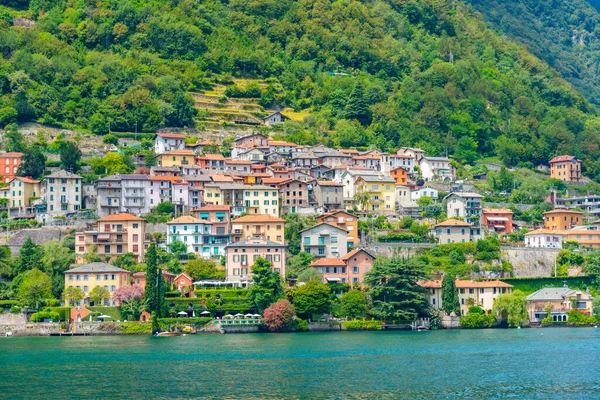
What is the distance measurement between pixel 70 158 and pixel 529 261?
1866 inches

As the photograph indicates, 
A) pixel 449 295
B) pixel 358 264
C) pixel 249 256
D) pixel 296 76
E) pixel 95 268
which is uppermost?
pixel 296 76

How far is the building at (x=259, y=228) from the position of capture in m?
102

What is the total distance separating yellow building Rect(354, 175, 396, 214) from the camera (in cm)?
11669

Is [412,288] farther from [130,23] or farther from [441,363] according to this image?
[130,23]

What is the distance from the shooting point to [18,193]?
11006 cm

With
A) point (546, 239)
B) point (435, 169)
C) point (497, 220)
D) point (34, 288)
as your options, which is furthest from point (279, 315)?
point (435, 169)

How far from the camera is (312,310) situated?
89125mm

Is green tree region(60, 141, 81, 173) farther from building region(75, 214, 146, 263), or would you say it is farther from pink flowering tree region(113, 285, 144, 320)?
pink flowering tree region(113, 285, 144, 320)

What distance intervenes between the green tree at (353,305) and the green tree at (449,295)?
22.4 ft

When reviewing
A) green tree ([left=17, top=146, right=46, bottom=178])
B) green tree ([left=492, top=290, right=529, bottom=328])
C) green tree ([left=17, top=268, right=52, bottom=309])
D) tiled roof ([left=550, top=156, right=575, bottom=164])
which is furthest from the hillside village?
tiled roof ([left=550, top=156, right=575, bottom=164])

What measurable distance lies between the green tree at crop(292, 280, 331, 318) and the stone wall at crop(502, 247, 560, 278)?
21.5m

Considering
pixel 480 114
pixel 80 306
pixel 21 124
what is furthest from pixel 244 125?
pixel 80 306

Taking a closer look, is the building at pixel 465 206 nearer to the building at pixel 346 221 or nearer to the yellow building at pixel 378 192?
the yellow building at pixel 378 192

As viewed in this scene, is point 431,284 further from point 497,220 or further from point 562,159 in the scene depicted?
point 562,159
